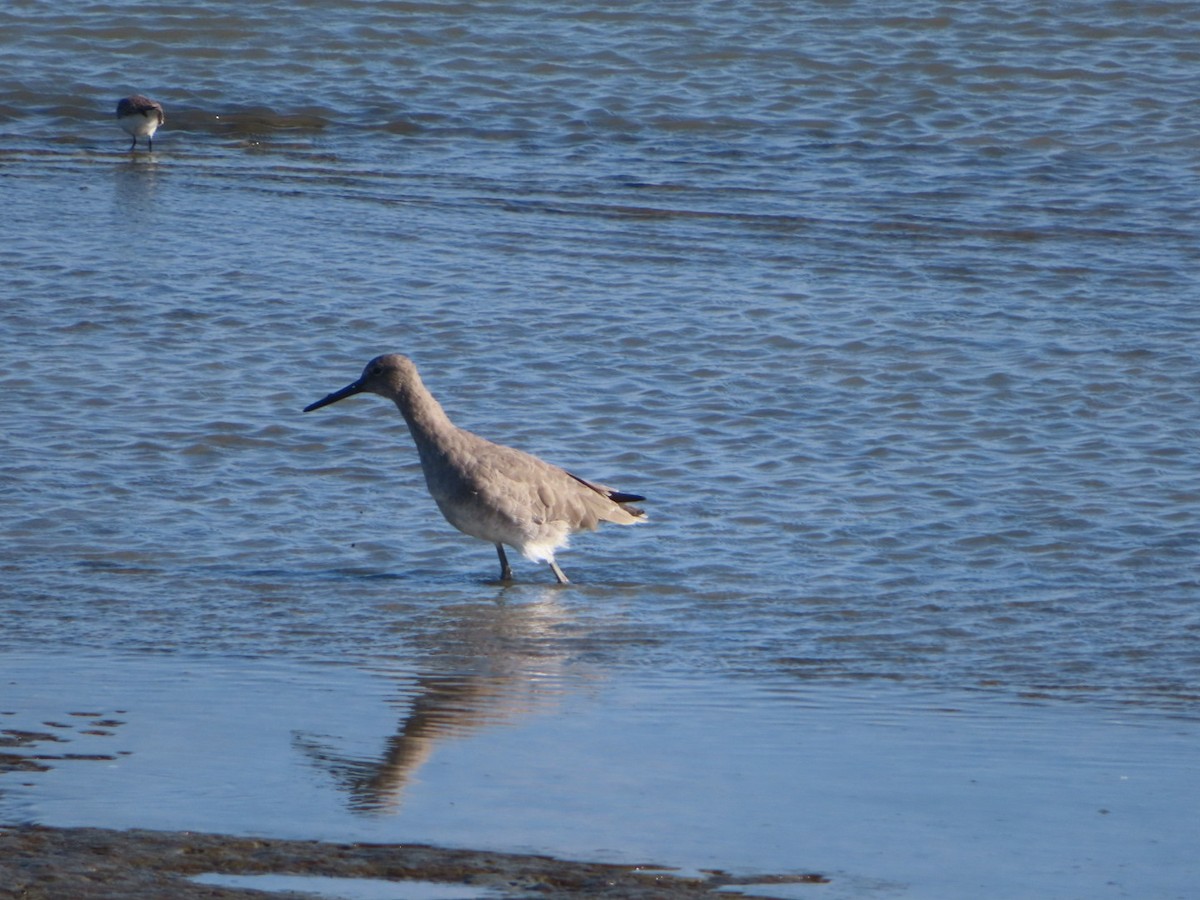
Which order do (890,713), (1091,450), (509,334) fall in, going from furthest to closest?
(509,334)
(1091,450)
(890,713)

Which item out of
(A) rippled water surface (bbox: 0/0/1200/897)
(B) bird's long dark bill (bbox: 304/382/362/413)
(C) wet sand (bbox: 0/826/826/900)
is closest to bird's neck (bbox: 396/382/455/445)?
(B) bird's long dark bill (bbox: 304/382/362/413)

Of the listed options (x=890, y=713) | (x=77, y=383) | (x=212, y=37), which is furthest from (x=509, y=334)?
(x=212, y=37)

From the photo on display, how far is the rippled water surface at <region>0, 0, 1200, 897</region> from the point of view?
6746mm

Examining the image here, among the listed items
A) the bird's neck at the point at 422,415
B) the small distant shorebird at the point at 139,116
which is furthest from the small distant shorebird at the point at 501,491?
the small distant shorebird at the point at 139,116

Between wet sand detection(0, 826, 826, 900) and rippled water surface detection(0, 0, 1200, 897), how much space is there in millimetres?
1529

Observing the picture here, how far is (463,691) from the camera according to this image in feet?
19.0

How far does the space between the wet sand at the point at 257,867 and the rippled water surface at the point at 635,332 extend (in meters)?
1.53

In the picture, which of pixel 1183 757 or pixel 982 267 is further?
pixel 982 267

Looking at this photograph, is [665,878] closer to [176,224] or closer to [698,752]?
[698,752]

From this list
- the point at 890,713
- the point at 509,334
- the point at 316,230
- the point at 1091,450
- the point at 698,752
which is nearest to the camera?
the point at 698,752

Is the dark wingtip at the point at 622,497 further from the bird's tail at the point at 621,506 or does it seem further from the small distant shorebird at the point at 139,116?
the small distant shorebird at the point at 139,116

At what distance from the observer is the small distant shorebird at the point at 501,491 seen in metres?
7.45

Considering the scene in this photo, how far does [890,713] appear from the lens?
563cm

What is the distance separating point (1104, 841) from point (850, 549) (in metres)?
3.00
